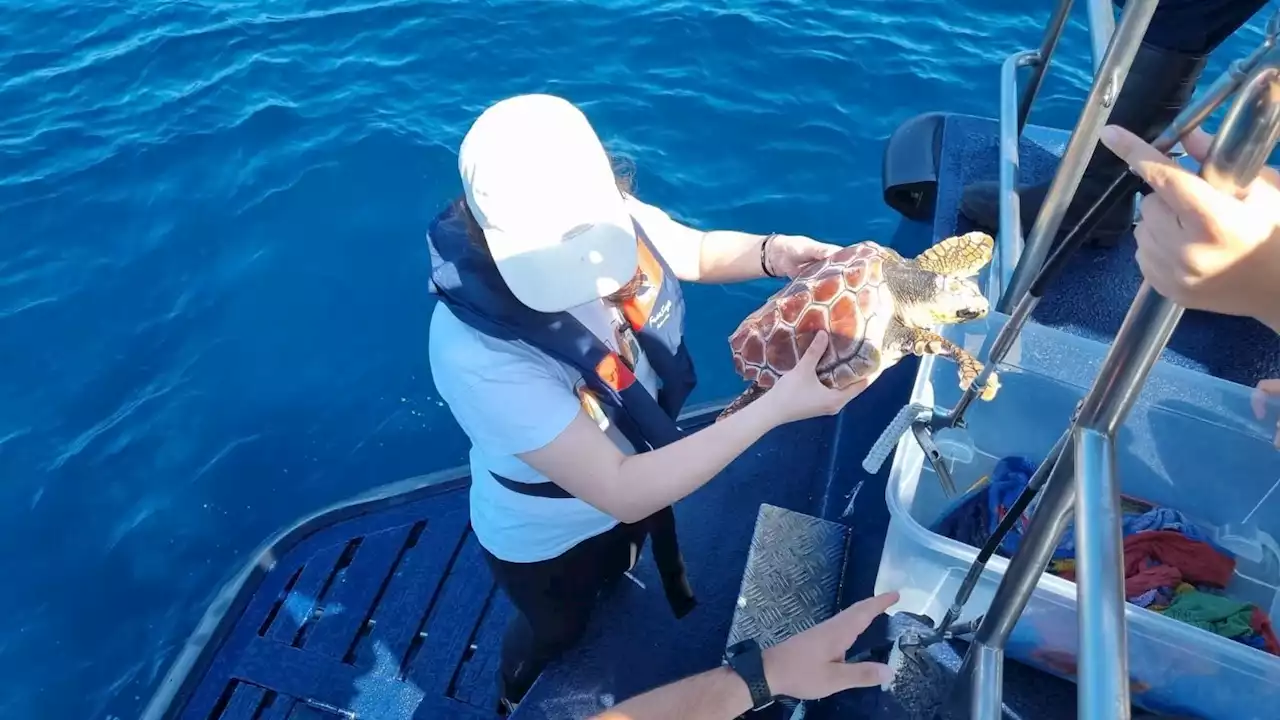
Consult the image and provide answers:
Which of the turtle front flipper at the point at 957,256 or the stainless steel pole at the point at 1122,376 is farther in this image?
the turtle front flipper at the point at 957,256

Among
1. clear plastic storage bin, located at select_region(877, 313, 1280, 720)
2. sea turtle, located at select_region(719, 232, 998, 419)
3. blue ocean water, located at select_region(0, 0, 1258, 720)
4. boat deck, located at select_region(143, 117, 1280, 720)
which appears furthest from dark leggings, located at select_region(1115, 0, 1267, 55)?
blue ocean water, located at select_region(0, 0, 1258, 720)

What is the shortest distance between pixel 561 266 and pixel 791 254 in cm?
90

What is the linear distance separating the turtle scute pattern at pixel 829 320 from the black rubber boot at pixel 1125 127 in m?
0.83

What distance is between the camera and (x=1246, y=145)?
2.66ft

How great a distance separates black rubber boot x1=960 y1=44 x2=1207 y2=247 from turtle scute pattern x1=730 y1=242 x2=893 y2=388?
834mm

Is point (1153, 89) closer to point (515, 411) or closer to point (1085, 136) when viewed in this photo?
point (1085, 136)

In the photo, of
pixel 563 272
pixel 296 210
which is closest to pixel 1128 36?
pixel 563 272

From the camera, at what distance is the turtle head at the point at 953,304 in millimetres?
2254

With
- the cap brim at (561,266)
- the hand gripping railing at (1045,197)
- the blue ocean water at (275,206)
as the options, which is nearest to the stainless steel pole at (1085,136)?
the hand gripping railing at (1045,197)

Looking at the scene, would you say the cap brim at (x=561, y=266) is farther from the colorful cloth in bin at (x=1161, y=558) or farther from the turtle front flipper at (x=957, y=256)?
the colorful cloth in bin at (x=1161, y=558)

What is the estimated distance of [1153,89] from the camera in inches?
112

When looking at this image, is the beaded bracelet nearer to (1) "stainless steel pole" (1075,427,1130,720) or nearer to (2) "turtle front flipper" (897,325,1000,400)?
(2) "turtle front flipper" (897,325,1000,400)

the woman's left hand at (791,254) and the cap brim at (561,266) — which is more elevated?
the cap brim at (561,266)

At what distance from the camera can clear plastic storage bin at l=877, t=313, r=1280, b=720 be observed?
1.73 m
